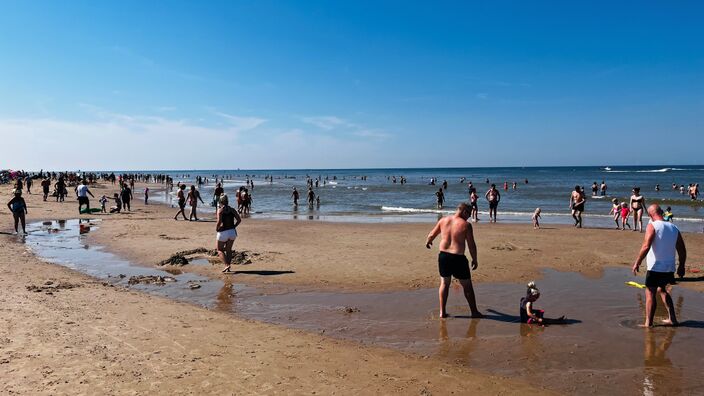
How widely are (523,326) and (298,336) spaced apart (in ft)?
10.8

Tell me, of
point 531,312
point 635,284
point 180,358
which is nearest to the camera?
point 180,358

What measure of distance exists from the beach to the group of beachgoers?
1.04 ft

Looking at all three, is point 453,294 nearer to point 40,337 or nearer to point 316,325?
point 316,325

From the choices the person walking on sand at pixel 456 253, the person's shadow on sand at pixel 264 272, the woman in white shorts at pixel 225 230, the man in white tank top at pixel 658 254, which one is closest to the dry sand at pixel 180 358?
the person walking on sand at pixel 456 253

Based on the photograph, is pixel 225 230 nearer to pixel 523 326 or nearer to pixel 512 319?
pixel 512 319

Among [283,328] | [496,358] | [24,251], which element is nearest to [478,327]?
[496,358]

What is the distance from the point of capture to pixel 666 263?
21.5 ft

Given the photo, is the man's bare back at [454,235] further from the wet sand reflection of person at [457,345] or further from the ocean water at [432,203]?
the ocean water at [432,203]

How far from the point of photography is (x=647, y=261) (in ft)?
22.2

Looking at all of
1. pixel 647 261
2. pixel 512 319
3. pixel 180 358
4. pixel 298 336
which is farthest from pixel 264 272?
pixel 647 261

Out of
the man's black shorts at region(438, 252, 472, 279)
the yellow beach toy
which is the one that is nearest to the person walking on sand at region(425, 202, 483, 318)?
the man's black shorts at region(438, 252, 472, 279)

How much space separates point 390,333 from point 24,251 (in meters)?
11.4

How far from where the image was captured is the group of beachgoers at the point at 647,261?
21.7ft

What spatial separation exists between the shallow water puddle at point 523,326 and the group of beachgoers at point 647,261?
0.77 ft
